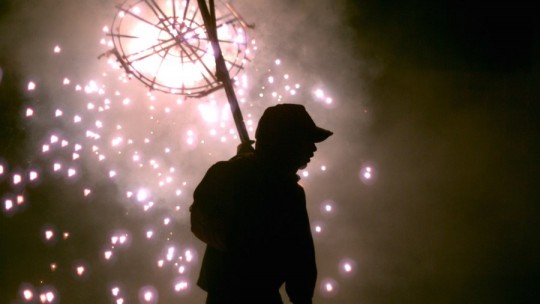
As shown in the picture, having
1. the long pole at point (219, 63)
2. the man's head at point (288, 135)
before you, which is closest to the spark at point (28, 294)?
the long pole at point (219, 63)

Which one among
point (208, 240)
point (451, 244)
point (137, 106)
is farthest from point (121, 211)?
point (451, 244)

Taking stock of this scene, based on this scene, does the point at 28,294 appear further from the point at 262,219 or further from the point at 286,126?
the point at 286,126

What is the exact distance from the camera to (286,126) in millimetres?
1512

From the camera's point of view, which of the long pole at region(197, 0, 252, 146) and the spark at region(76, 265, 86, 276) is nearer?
the long pole at region(197, 0, 252, 146)

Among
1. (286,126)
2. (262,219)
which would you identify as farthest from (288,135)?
(262,219)

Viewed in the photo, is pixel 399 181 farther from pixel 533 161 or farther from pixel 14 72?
pixel 14 72

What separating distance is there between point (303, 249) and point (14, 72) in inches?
177

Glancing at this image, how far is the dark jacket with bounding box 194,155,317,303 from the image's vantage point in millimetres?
1344

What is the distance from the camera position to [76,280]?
4.31 metres

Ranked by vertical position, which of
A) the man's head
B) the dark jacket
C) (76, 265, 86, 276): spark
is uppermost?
(76, 265, 86, 276): spark

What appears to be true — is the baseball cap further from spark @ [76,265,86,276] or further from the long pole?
spark @ [76,265,86,276]

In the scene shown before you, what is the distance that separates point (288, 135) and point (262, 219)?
41 cm

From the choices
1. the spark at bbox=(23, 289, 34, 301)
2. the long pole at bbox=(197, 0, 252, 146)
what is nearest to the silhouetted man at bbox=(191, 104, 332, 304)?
the long pole at bbox=(197, 0, 252, 146)

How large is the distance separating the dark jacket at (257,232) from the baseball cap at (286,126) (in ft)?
0.45
